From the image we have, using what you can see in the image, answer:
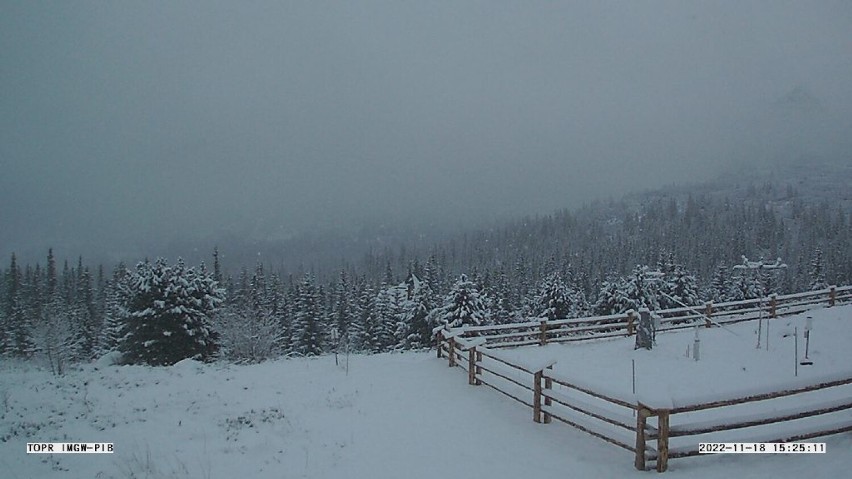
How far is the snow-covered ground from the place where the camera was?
25.5ft

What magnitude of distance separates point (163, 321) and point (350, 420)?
23.5 m

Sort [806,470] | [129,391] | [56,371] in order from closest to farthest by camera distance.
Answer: [806,470], [129,391], [56,371]

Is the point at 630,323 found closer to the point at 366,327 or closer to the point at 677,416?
the point at 677,416

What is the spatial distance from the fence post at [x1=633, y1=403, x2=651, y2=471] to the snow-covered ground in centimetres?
16

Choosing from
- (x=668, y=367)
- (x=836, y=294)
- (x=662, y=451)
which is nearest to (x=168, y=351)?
(x=668, y=367)

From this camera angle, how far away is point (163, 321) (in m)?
29.0

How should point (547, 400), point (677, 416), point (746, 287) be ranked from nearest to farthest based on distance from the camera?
point (547, 400) → point (677, 416) → point (746, 287)

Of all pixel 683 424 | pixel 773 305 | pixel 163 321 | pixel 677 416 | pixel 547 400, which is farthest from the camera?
pixel 163 321

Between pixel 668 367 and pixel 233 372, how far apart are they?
14236mm

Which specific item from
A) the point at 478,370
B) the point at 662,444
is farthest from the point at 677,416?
the point at 478,370

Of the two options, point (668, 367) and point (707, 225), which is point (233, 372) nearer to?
point (668, 367)

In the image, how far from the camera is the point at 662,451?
723 centimetres

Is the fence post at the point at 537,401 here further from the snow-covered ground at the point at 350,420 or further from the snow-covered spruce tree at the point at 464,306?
the snow-covered spruce tree at the point at 464,306

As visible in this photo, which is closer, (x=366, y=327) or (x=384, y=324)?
(x=366, y=327)
